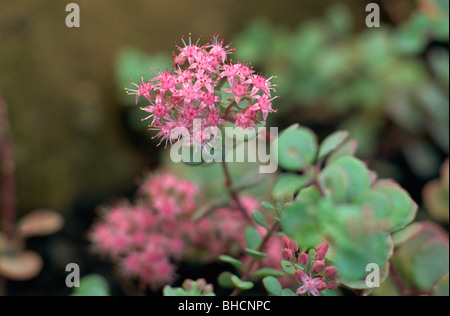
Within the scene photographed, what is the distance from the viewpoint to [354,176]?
1.74ft

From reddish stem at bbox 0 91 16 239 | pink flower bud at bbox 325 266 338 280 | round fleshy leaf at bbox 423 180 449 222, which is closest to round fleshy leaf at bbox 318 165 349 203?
pink flower bud at bbox 325 266 338 280

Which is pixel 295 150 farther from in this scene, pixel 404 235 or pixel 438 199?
pixel 438 199

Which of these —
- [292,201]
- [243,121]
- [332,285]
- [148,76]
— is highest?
[148,76]

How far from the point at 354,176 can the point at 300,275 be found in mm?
141

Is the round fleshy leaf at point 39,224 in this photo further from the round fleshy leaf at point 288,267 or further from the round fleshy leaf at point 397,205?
the round fleshy leaf at point 397,205

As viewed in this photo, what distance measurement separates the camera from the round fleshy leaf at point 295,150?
1.99ft

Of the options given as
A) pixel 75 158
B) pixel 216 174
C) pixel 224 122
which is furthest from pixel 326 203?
pixel 75 158

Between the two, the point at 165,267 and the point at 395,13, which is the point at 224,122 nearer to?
the point at 165,267

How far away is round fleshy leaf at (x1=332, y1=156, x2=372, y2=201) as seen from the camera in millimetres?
516

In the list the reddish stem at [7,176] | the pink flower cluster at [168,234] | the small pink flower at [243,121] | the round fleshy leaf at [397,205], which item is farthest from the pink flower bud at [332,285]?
the reddish stem at [7,176]

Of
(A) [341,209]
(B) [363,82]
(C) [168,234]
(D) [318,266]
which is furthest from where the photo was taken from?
(B) [363,82]

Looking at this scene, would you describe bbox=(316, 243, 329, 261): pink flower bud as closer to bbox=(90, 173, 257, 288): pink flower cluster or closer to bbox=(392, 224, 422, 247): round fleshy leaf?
bbox=(392, 224, 422, 247): round fleshy leaf

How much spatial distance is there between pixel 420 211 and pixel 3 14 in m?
1.31

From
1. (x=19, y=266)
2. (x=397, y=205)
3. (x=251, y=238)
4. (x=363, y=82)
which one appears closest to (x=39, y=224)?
(x=19, y=266)
